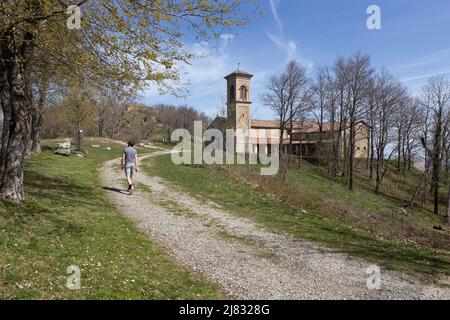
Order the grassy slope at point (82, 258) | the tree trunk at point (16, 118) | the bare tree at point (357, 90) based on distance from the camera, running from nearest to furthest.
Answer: the grassy slope at point (82, 258) < the tree trunk at point (16, 118) < the bare tree at point (357, 90)

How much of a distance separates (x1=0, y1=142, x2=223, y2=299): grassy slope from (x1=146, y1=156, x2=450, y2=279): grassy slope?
450cm

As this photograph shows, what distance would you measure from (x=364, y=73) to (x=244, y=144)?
2490 centimetres

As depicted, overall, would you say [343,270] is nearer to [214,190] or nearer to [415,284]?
[415,284]

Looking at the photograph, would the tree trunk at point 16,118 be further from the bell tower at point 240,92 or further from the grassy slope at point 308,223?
the bell tower at point 240,92

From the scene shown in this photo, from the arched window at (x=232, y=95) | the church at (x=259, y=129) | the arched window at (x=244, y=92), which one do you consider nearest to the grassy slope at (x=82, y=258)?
the church at (x=259, y=129)

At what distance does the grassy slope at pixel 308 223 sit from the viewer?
7.71m

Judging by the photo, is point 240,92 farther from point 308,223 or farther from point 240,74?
point 308,223

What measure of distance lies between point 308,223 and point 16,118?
971cm

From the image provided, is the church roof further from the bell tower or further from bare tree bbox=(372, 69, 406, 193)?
bare tree bbox=(372, 69, 406, 193)

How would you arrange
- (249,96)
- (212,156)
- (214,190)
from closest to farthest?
(214,190)
(212,156)
(249,96)

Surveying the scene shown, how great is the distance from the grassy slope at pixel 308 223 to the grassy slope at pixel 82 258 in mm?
4500

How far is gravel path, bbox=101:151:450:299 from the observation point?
5.64 meters
